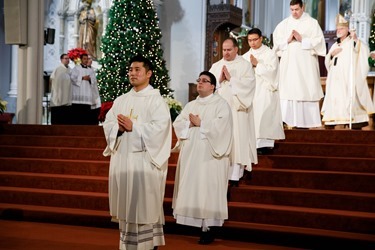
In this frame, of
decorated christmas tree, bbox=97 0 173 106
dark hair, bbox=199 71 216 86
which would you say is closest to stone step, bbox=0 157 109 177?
dark hair, bbox=199 71 216 86

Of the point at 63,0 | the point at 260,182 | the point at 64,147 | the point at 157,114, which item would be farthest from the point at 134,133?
the point at 63,0

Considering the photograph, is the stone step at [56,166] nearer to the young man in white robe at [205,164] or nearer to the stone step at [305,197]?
the stone step at [305,197]

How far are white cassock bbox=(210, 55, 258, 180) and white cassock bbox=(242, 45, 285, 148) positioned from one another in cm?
83

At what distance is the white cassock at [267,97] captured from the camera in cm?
870

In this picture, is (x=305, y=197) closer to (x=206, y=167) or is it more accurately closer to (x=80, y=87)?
(x=206, y=167)

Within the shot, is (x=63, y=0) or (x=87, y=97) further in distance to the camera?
(x=63, y=0)

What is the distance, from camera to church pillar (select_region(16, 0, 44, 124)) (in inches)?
529

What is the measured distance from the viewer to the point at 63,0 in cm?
1984

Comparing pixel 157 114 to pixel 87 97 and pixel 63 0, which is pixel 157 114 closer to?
pixel 87 97

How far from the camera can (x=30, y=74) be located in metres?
13.4

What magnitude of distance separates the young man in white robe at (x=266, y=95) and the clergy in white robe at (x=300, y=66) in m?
1.42

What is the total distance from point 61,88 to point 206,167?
24.5 ft

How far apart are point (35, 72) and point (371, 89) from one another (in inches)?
286

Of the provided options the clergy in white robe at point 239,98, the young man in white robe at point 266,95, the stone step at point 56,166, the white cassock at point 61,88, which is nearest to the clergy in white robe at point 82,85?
the white cassock at point 61,88
